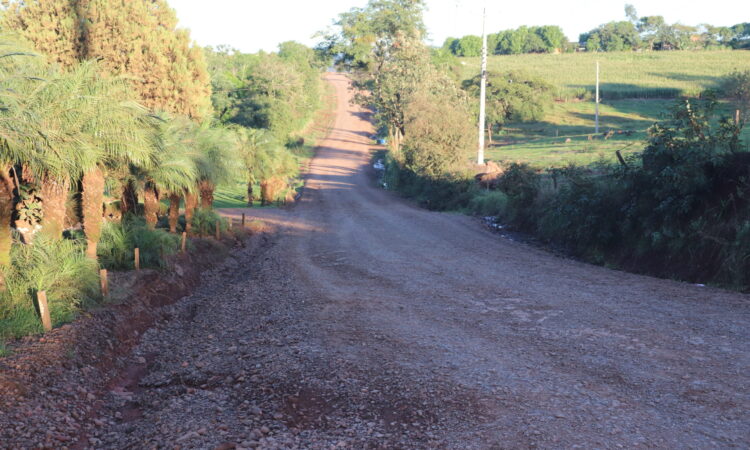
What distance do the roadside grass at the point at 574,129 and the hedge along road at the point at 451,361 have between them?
32.7 meters

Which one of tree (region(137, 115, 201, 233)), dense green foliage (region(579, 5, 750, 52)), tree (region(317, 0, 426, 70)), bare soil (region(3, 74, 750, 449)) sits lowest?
bare soil (region(3, 74, 750, 449))

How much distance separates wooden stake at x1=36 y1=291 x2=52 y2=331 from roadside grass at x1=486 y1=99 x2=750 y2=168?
37.9m

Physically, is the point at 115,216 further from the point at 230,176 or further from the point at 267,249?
the point at 267,249

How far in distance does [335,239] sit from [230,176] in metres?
4.24

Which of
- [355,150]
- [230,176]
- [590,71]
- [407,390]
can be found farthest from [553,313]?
[590,71]

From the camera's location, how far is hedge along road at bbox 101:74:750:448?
5.84 m

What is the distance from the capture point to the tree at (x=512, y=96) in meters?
71.8

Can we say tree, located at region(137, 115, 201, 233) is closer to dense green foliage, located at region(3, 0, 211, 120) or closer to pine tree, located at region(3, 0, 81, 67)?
dense green foliage, located at region(3, 0, 211, 120)

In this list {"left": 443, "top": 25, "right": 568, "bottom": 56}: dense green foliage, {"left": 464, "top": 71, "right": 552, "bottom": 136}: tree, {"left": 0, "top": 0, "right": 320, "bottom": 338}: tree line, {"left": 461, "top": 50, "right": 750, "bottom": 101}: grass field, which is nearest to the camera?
{"left": 0, "top": 0, "right": 320, "bottom": 338}: tree line

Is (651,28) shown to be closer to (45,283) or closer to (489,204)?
(489,204)

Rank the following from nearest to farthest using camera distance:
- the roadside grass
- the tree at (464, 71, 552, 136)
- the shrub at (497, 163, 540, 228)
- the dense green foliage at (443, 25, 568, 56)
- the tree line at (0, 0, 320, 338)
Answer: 1. the tree line at (0, 0, 320, 338)
2. the shrub at (497, 163, 540, 228)
3. the roadside grass
4. the tree at (464, 71, 552, 136)
5. the dense green foliage at (443, 25, 568, 56)

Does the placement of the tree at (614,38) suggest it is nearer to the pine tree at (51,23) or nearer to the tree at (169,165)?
the pine tree at (51,23)

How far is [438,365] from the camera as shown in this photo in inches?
296

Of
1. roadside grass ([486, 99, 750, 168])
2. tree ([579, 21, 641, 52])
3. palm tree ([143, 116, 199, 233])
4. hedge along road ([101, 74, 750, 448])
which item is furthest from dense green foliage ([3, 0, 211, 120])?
tree ([579, 21, 641, 52])
